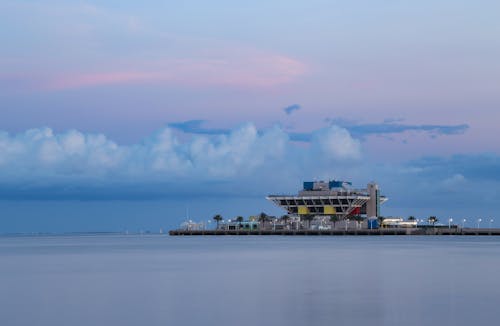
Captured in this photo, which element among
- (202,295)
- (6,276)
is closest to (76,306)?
(202,295)

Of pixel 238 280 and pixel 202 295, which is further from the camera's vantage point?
pixel 238 280

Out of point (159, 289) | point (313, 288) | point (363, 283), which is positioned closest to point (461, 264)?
point (363, 283)

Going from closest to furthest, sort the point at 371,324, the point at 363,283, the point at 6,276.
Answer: the point at 371,324
the point at 363,283
the point at 6,276

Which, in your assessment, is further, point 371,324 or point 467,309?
point 467,309

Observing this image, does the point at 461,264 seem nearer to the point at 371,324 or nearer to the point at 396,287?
the point at 396,287

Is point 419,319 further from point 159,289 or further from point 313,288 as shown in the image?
point 159,289

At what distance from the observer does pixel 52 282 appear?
5950 centimetres

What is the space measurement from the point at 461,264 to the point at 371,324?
45.5 meters

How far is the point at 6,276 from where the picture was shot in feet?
221

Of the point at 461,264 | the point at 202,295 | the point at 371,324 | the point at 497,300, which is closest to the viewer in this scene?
the point at 371,324

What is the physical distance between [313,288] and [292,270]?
17951 millimetres

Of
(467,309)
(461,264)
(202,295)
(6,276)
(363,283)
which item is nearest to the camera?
(467,309)

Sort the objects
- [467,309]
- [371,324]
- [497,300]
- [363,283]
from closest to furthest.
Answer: [371,324] → [467,309] → [497,300] → [363,283]

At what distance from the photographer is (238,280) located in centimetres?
6028
